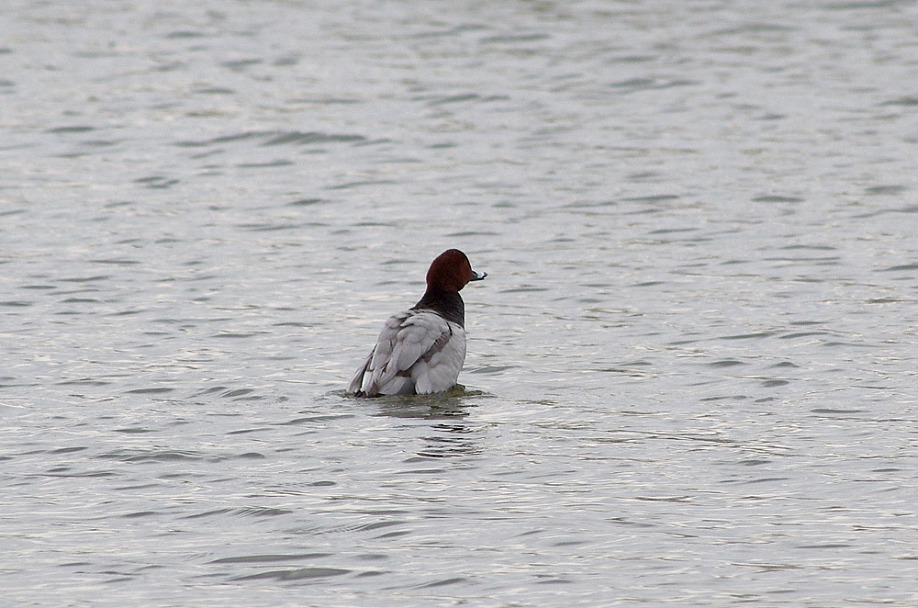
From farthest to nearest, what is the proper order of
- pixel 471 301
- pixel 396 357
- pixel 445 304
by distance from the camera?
pixel 471 301 → pixel 445 304 → pixel 396 357

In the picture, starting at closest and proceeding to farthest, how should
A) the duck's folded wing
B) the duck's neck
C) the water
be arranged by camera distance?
1. the water
2. the duck's folded wing
3. the duck's neck

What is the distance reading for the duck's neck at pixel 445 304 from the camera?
1212 cm

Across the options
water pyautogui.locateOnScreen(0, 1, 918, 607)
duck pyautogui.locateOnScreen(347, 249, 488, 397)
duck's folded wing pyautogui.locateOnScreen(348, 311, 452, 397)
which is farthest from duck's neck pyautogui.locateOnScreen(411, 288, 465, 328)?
duck's folded wing pyautogui.locateOnScreen(348, 311, 452, 397)

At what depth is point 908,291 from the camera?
13961 mm

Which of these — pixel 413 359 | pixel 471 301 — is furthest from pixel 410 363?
pixel 471 301

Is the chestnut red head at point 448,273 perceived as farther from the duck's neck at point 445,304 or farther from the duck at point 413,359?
the duck at point 413,359

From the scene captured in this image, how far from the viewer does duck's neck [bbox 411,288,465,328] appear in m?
12.1

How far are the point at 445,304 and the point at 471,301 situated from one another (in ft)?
7.97

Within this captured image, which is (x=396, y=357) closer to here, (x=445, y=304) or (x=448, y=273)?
(x=445, y=304)

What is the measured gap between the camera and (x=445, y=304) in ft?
40.0

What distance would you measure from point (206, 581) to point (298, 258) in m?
8.34

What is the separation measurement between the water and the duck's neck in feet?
1.31

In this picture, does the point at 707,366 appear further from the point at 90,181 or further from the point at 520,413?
the point at 90,181

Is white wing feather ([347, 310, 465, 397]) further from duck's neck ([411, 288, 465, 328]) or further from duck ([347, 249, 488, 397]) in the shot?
duck's neck ([411, 288, 465, 328])
